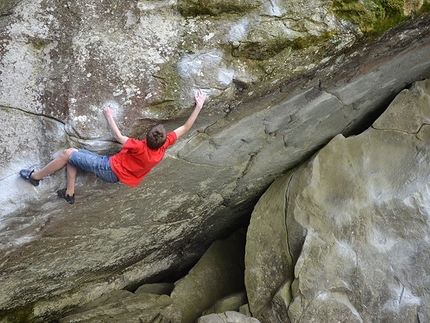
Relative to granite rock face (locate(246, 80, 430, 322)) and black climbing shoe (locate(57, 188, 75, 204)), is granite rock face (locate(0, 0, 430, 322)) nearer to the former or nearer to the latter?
black climbing shoe (locate(57, 188, 75, 204))

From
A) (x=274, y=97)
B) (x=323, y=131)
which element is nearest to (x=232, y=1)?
(x=274, y=97)

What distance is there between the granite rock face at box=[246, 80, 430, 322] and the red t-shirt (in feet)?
5.64

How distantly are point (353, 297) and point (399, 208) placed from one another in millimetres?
905

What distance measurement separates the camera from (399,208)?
4.65 metres

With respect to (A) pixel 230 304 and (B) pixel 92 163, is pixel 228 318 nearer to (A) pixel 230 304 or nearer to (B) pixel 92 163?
(A) pixel 230 304

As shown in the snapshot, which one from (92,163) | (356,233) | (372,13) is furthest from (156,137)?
(356,233)

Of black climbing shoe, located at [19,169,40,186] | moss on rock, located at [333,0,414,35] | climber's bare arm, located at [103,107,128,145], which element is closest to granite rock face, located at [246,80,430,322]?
moss on rock, located at [333,0,414,35]

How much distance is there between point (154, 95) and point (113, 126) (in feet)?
1.26

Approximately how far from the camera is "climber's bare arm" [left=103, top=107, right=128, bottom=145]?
11.9ft

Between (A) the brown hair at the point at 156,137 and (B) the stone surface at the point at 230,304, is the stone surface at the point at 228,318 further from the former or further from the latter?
(A) the brown hair at the point at 156,137

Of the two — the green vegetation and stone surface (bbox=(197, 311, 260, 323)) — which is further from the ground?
the green vegetation

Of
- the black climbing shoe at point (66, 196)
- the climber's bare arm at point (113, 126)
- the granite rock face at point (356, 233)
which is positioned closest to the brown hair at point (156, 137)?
the climber's bare arm at point (113, 126)

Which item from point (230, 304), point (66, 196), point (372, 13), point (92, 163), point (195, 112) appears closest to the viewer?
point (92, 163)

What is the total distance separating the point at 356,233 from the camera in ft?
15.6
